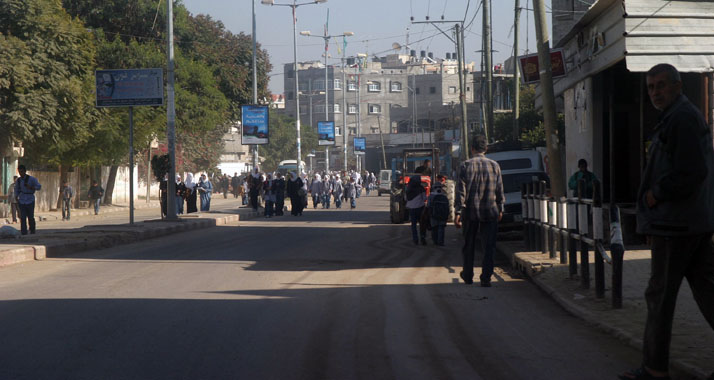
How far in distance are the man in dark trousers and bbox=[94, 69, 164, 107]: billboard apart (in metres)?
20.1

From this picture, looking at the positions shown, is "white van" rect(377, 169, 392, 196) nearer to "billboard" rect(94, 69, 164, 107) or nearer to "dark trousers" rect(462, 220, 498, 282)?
"billboard" rect(94, 69, 164, 107)

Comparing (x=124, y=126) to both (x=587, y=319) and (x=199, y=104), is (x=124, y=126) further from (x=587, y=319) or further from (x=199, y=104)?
(x=587, y=319)

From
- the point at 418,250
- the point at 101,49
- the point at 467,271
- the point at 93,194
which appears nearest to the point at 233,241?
the point at 418,250

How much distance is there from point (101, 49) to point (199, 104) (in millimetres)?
5586

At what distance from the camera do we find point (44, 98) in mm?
30703

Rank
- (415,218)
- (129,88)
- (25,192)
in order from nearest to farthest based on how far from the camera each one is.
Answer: (415,218)
(25,192)
(129,88)

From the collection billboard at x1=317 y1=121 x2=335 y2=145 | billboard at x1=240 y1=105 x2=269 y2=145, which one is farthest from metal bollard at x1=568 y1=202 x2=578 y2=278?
billboard at x1=317 y1=121 x2=335 y2=145

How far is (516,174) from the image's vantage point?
19.9m

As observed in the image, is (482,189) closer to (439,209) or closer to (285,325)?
(285,325)

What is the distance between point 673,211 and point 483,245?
18.7ft

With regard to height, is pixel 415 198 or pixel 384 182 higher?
pixel 384 182

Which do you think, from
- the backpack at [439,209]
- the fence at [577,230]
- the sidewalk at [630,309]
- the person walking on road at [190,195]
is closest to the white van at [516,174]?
the backpack at [439,209]

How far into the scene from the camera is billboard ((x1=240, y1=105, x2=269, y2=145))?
4072cm

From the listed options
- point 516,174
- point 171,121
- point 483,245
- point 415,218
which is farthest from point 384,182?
point 483,245
